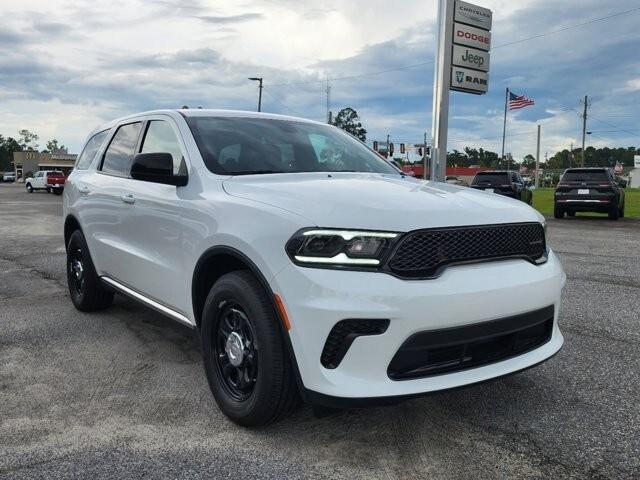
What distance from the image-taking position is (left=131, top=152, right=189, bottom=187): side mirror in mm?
3559

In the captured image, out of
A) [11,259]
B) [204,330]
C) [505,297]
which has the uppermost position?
[505,297]

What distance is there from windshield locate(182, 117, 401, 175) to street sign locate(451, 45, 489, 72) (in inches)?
578

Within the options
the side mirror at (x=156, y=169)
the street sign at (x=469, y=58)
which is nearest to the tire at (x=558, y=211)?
the street sign at (x=469, y=58)

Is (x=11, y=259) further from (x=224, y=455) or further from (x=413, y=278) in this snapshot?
(x=413, y=278)

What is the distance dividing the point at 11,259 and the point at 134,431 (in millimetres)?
7171

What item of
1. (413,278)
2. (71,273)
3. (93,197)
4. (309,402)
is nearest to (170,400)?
(309,402)

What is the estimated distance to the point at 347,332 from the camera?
2553 millimetres

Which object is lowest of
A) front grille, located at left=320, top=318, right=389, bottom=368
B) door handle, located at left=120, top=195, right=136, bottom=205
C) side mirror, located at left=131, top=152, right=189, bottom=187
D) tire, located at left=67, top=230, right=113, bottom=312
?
tire, located at left=67, top=230, right=113, bottom=312

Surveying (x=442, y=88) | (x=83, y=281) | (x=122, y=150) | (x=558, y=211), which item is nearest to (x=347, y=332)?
(x=122, y=150)

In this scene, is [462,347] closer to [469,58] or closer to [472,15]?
[469,58]

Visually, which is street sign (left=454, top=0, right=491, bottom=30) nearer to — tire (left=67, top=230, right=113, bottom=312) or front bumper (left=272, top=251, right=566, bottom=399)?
tire (left=67, top=230, right=113, bottom=312)

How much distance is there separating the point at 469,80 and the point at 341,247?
17073 mm

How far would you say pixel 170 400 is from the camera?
3.50 metres

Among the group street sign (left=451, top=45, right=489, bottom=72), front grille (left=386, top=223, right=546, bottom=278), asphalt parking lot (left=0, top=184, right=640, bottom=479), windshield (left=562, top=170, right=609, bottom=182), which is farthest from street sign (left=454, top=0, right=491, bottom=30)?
front grille (left=386, top=223, right=546, bottom=278)
